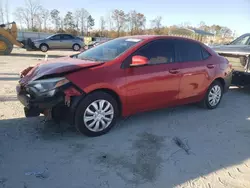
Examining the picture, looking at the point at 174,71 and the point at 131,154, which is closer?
the point at 131,154

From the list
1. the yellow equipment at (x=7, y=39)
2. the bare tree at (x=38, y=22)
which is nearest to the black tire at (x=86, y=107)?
the yellow equipment at (x=7, y=39)

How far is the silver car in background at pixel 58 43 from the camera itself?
1908cm

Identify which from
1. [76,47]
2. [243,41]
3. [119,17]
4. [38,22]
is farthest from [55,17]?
[243,41]

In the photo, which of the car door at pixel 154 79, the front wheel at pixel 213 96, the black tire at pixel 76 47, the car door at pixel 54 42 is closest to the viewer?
the car door at pixel 154 79

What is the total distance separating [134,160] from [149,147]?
18.4 inches

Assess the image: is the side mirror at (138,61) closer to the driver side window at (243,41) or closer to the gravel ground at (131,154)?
the gravel ground at (131,154)

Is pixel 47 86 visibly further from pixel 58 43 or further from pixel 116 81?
pixel 58 43

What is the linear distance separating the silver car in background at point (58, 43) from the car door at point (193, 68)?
1589cm

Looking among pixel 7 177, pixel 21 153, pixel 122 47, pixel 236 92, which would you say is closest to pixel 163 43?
pixel 122 47

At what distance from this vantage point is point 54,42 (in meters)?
19.5

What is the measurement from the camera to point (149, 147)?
379 centimetres

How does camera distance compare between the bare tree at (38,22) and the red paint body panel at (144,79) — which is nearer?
the red paint body panel at (144,79)

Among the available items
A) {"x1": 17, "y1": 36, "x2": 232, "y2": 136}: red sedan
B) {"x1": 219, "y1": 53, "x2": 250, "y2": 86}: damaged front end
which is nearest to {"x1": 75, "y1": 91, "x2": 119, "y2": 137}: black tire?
{"x1": 17, "y1": 36, "x2": 232, "y2": 136}: red sedan

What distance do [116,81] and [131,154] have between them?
1.15 meters
